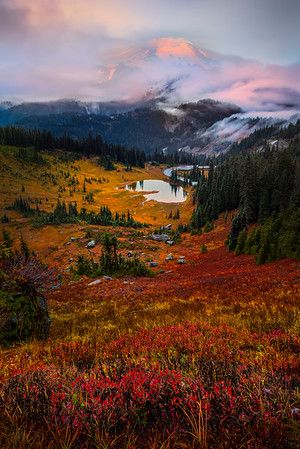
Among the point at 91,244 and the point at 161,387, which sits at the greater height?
the point at 161,387

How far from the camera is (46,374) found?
462 cm

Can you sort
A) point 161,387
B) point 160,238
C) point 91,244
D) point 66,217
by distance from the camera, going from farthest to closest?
1. point 66,217
2. point 160,238
3. point 91,244
4. point 161,387

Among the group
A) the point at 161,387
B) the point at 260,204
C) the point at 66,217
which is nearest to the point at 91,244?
the point at 66,217

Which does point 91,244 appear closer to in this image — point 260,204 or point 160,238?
point 160,238

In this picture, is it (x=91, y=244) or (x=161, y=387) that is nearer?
(x=161, y=387)

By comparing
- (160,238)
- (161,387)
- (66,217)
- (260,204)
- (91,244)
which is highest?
(161,387)

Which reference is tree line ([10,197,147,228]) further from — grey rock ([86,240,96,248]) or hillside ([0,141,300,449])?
hillside ([0,141,300,449])

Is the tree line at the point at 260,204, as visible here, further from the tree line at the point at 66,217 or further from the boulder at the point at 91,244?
the boulder at the point at 91,244

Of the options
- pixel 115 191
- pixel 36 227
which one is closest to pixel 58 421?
pixel 36 227

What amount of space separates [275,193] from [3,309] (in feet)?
254

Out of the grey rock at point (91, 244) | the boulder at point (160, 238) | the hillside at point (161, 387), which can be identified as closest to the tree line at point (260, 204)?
the boulder at point (160, 238)

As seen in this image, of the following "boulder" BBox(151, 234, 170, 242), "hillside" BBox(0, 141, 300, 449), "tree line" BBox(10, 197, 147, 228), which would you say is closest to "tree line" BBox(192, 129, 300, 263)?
"boulder" BBox(151, 234, 170, 242)

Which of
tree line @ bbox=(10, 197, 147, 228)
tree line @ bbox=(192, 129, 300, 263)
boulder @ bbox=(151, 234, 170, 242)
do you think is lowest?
boulder @ bbox=(151, 234, 170, 242)

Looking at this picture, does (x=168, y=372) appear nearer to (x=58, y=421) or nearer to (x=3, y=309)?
(x=58, y=421)
